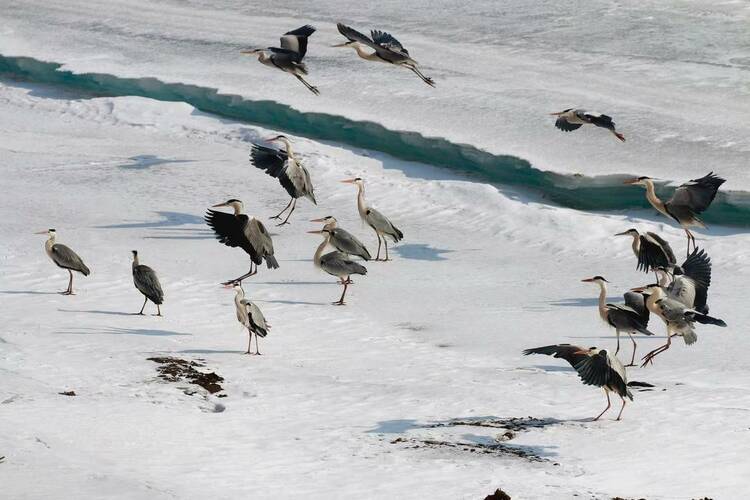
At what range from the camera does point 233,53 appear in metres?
24.8

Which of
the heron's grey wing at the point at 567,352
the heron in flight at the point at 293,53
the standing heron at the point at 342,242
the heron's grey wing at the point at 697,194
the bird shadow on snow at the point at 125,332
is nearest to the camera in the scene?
the heron's grey wing at the point at 567,352

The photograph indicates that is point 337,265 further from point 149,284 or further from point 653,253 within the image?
point 653,253

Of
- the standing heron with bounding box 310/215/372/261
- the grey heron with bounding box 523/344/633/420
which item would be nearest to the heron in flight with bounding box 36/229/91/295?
the standing heron with bounding box 310/215/372/261

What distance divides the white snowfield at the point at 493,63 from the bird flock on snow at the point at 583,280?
2.04 m

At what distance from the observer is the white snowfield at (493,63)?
63.3ft

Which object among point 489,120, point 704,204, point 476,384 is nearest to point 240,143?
point 489,120

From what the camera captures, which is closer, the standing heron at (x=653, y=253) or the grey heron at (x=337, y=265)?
the standing heron at (x=653, y=253)

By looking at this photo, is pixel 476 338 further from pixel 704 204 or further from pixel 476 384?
pixel 704 204

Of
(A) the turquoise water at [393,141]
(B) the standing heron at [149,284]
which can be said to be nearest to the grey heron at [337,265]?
(B) the standing heron at [149,284]

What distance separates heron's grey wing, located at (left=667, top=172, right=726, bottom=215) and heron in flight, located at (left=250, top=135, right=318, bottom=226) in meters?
4.54

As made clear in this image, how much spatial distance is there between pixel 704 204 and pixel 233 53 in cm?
1213

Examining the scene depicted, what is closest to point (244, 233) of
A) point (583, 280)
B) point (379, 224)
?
point (379, 224)

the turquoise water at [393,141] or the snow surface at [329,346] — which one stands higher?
the turquoise water at [393,141]

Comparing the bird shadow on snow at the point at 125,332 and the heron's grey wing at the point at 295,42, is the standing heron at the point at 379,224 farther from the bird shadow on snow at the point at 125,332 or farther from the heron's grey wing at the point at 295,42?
the heron's grey wing at the point at 295,42
